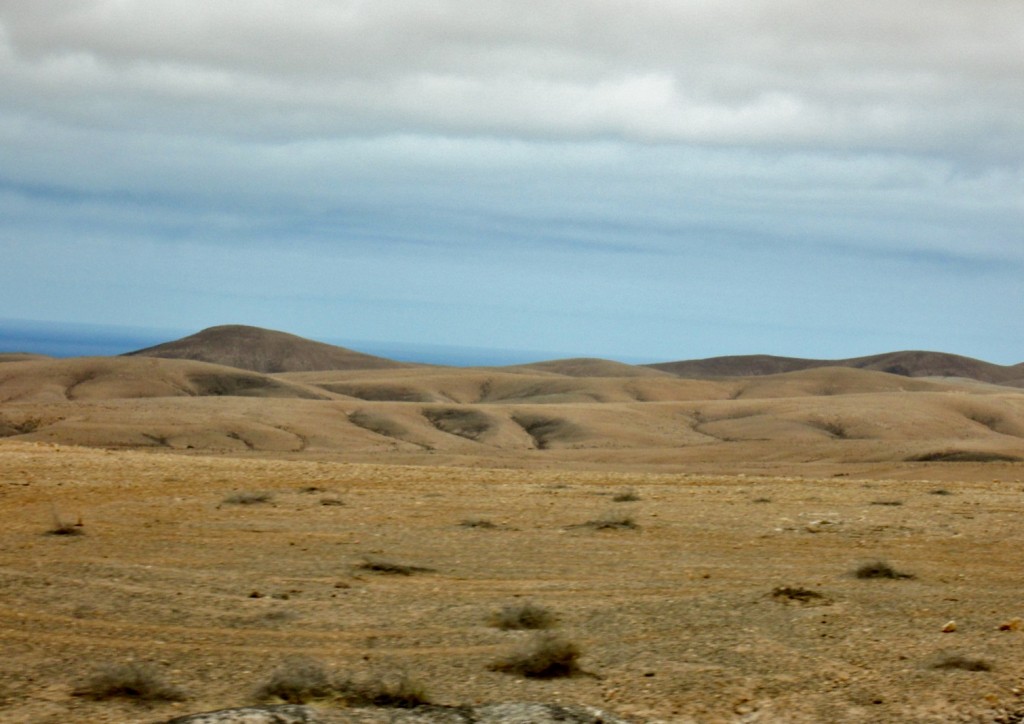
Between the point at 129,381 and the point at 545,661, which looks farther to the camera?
the point at 129,381

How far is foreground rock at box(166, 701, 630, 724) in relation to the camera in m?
7.11

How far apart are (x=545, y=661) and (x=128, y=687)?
3.03 metres

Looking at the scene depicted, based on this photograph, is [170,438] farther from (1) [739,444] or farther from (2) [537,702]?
(2) [537,702]

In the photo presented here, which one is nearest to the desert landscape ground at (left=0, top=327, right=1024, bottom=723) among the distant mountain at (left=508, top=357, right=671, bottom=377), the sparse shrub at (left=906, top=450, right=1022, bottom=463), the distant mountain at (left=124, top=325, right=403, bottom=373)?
the sparse shrub at (left=906, top=450, right=1022, bottom=463)

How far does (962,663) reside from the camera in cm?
911

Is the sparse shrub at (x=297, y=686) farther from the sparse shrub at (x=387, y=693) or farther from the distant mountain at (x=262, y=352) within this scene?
the distant mountain at (x=262, y=352)

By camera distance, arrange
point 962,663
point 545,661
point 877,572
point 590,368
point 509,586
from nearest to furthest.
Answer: point 545,661 → point 962,663 → point 509,586 → point 877,572 → point 590,368

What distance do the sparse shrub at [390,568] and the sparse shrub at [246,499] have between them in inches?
193

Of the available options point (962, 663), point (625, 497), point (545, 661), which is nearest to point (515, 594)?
point (545, 661)

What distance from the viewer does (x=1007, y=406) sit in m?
70.2

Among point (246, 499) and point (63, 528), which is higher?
point (246, 499)

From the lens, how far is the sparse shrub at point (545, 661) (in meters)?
8.94

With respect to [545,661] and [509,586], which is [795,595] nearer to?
[509,586]

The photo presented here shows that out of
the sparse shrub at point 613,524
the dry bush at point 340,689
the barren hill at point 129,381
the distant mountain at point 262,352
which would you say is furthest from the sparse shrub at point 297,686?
the distant mountain at point 262,352
